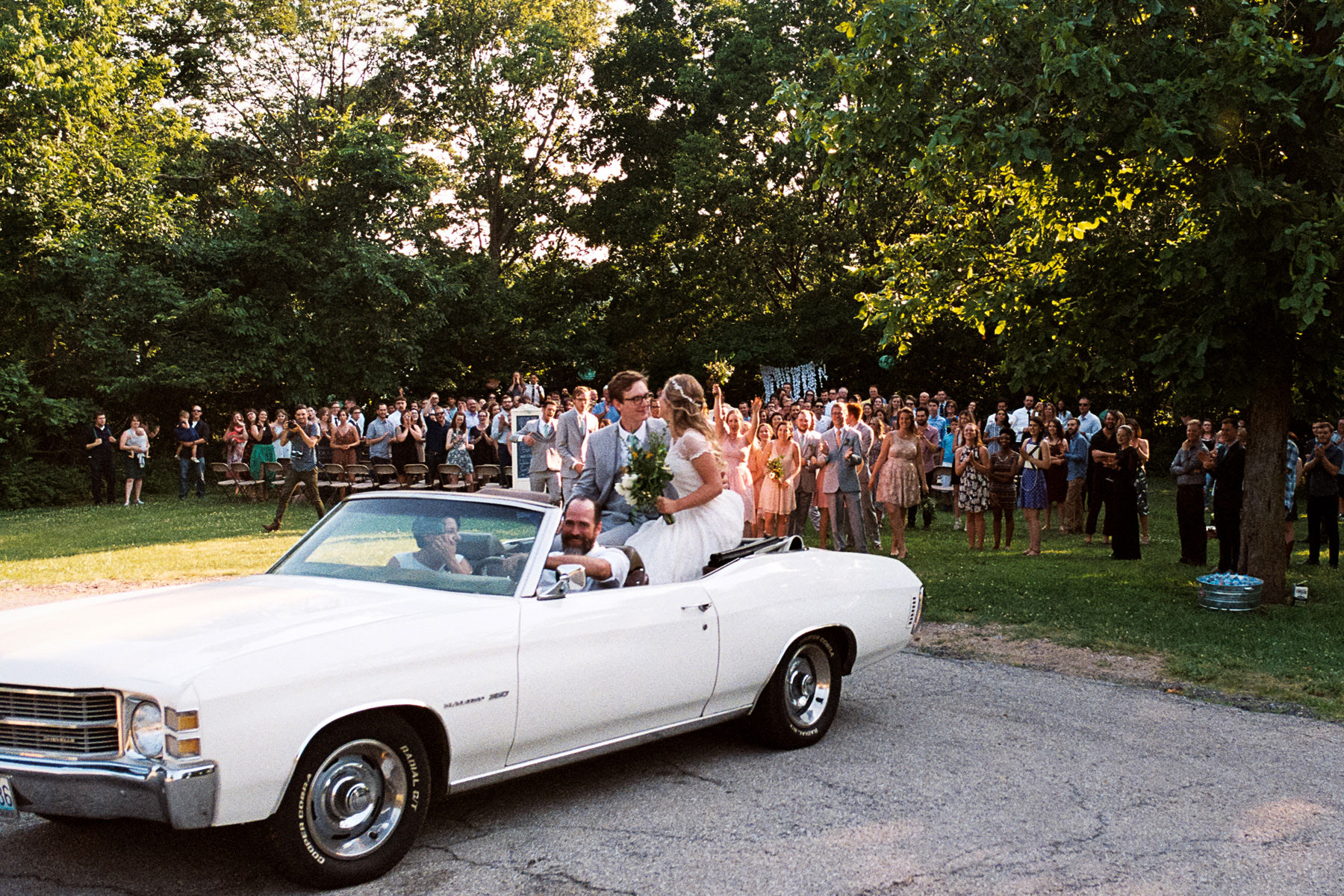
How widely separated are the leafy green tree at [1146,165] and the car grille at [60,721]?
7798mm

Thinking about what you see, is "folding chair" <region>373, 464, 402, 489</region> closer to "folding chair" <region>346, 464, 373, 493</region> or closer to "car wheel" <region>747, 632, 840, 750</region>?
"folding chair" <region>346, 464, 373, 493</region>

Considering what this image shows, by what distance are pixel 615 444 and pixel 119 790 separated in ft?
13.8

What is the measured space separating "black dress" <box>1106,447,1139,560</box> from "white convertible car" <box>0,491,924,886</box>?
30.1 ft

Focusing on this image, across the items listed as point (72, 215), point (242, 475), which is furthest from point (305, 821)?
point (72, 215)

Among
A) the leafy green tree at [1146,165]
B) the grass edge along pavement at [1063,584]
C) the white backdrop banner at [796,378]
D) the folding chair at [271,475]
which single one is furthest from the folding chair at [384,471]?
the white backdrop banner at [796,378]

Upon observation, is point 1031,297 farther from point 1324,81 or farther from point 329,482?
point 329,482

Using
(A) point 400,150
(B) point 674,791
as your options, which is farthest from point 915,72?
(A) point 400,150

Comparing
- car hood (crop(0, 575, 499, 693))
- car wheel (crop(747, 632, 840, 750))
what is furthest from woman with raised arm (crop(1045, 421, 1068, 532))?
car hood (crop(0, 575, 499, 693))

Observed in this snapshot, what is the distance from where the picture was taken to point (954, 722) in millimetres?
6629

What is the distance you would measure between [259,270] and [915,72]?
25.7 m

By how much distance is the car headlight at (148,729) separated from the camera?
12.2ft

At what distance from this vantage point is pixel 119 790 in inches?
145

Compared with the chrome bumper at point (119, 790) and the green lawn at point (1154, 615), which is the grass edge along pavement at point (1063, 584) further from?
the chrome bumper at point (119, 790)

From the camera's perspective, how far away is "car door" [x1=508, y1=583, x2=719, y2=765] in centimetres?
469
